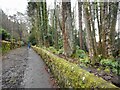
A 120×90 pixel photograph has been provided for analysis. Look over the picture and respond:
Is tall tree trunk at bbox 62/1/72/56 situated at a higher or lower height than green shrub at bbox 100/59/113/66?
higher

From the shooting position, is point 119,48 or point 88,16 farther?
point 119,48

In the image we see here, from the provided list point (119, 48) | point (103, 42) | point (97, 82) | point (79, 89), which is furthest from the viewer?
point (119, 48)

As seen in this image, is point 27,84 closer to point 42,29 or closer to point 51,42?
point 42,29

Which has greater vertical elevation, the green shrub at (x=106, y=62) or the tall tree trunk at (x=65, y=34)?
the tall tree trunk at (x=65, y=34)

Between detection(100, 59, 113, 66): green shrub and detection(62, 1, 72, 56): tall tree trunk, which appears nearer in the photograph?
detection(100, 59, 113, 66): green shrub

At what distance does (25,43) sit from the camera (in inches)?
3184

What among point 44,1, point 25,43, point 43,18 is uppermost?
point 44,1

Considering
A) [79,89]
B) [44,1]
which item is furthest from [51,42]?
[79,89]

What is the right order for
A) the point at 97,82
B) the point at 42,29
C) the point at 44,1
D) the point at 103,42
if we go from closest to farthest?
the point at 97,82
the point at 103,42
the point at 44,1
the point at 42,29

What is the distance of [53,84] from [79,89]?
13.4 ft

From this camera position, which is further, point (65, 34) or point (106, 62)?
point (65, 34)

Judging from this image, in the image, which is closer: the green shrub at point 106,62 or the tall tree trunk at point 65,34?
the green shrub at point 106,62

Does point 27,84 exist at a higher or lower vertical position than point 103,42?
lower

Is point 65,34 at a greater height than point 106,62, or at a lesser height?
greater
